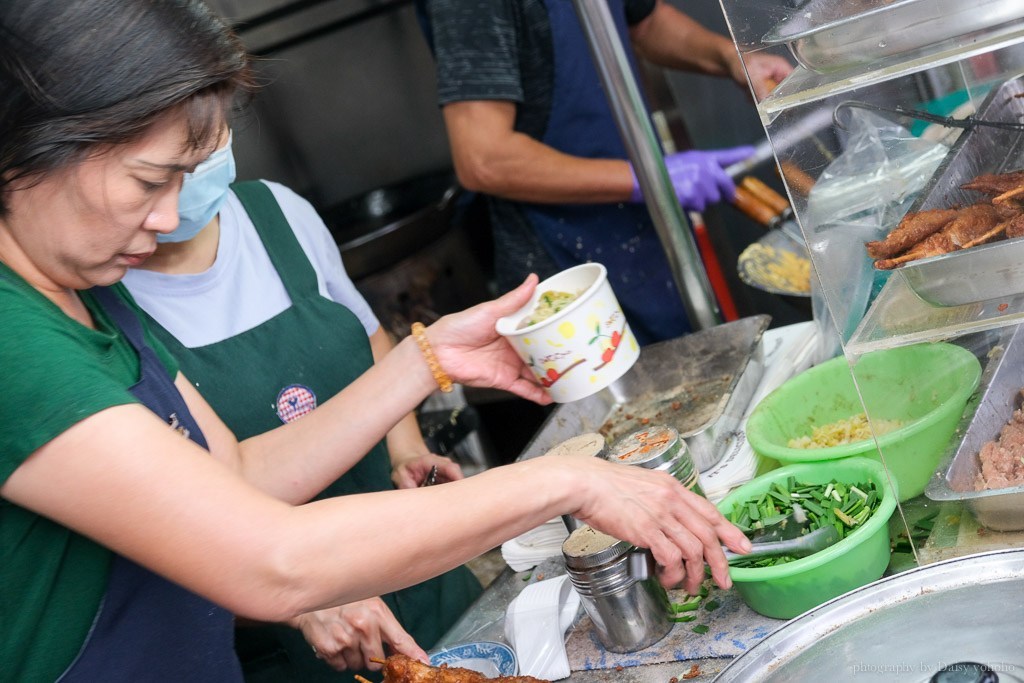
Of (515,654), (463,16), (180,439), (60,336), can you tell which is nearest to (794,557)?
(515,654)

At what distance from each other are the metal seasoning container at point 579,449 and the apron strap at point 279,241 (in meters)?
0.75

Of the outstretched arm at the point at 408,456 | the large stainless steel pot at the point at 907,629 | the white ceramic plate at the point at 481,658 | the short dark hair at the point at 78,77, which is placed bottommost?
the white ceramic plate at the point at 481,658

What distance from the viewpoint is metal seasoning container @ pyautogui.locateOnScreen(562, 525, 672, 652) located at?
1511 millimetres

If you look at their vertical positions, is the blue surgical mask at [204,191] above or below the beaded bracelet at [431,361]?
above

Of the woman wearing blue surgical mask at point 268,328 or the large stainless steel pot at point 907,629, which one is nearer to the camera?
the large stainless steel pot at point 907,629

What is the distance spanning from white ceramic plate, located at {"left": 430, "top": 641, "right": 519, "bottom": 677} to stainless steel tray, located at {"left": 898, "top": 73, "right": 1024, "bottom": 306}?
0.86 m

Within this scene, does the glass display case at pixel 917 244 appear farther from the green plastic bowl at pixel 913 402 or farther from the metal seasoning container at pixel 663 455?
the metal seasoning container at pixel 663 455

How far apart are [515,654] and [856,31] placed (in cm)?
108

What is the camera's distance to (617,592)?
4.99ft

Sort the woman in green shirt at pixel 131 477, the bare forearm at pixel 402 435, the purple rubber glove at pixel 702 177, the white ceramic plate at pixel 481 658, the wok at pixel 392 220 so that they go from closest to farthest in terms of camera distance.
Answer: the woman in green shirt at pixel 131 477, the white ceramic plate at pixel 481 658, the bare forearm at pixel 402 435, the purple rubber glove at pixel 702 177, the wok at pixel 392 220

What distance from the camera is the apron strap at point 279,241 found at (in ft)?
7.27

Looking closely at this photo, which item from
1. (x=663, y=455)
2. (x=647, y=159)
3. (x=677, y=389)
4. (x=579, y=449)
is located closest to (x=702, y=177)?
(x=647, y=159)

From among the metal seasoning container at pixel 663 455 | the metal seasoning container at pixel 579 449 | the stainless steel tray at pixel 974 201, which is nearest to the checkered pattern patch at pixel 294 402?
the metal seasoning container at pixel 579 449

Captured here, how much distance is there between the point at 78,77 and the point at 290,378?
0.96 metres
